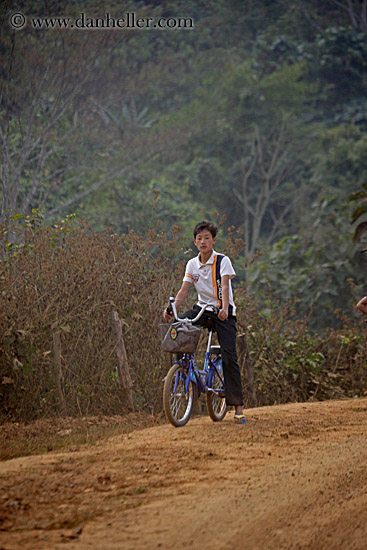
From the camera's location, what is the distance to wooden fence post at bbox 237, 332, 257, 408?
9.59 meters

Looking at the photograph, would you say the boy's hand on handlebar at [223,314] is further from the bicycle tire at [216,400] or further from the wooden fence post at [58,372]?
the wooden fence post at [58,372]

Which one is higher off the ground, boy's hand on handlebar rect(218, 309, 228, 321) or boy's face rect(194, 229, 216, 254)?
boy's face rect(194, 229, 216, 254)

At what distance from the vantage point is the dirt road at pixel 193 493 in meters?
3.91

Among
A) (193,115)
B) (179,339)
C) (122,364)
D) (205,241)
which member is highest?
(193,115)

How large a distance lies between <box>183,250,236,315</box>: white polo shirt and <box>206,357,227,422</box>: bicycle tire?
0.69 metres

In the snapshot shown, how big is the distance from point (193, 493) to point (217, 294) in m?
2.66

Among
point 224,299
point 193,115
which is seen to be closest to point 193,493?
point 224,299

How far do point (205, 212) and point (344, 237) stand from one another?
9.93m

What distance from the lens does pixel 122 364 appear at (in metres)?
8.23

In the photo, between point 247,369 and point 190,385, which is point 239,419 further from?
point 247,369

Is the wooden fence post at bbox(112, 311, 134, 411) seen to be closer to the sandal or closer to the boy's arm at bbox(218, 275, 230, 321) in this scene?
the sandal

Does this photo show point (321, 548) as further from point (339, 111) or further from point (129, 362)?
point (339, 111)

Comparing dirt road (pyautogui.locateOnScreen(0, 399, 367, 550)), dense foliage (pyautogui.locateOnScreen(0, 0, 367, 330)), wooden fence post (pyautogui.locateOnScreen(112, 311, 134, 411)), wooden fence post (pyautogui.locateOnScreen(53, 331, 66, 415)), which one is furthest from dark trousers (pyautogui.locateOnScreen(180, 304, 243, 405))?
dense foliage (pyautogui.locateOnScreen(0, 0, 367, 330))

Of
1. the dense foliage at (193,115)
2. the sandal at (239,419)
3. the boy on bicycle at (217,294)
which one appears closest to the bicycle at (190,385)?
the boy on bicycle at (217,294)
